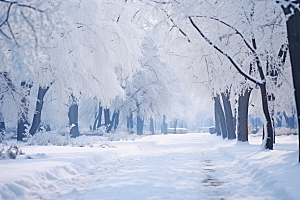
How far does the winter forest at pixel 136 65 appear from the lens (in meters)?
6.35

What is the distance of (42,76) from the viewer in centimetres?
1623

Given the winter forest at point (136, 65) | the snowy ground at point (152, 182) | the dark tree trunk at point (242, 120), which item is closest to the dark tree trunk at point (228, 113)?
the winter forest at point (136, 65)

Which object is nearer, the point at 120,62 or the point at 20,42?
the point at 20,42

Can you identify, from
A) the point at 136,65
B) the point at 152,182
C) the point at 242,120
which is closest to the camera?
the point at 152,182

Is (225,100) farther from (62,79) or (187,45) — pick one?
(62,79)

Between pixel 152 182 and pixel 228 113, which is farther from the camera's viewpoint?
pixel 228 113

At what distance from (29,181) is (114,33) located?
41.2 feet

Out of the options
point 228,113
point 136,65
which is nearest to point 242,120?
point 228,113

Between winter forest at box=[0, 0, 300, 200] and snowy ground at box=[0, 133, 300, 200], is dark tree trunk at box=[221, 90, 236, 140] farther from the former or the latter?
snowy ground at box=[0, 133, 300, 200]

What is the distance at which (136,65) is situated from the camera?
2133cm

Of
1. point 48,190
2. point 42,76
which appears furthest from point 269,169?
point 42,76

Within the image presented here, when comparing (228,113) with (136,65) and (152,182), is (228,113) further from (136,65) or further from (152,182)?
(152,182)

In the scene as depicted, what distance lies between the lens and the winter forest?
6348mm

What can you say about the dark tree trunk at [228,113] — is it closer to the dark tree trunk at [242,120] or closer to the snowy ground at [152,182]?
the dark tree trunk at [242,120]
